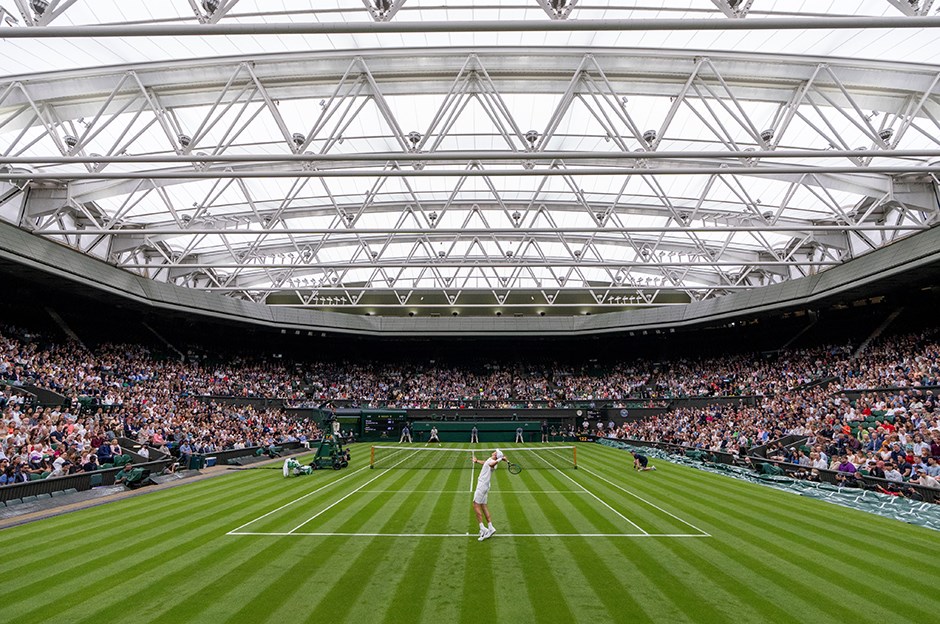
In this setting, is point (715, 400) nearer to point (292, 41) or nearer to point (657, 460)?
point (657, 460)

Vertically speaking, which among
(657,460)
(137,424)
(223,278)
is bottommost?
(657,460)

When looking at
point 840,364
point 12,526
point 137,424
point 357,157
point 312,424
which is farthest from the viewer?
point 312,424

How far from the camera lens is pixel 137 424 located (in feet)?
85.0

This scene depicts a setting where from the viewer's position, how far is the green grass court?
6898 millimetres

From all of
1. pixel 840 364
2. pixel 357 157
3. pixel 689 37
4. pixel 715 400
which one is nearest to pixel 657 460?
pixel 715 400

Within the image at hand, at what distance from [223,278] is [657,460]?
3493 centimetres

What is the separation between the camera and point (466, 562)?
8922 mm

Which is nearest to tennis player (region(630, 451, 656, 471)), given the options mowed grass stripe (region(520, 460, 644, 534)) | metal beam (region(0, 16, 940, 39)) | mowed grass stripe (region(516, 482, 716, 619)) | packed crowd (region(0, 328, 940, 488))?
packed crowd (region(0, 328, 940, 488))

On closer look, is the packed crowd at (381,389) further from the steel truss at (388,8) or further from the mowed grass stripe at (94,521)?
the steel truss at (388,8)

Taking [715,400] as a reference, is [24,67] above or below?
above

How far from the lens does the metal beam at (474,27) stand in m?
8.70

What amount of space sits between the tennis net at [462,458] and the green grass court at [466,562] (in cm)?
843

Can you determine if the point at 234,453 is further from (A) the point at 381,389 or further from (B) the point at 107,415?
(A) the point at 381,389

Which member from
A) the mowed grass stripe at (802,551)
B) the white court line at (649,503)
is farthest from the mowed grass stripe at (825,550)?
the white court line at (649,503)
